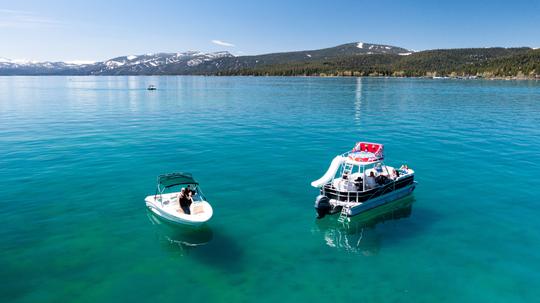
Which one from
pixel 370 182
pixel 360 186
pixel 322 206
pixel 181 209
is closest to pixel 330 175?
pixel 360 186

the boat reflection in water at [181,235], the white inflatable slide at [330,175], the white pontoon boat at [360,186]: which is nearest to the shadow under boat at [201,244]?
the boat reflection in water at [181,235]

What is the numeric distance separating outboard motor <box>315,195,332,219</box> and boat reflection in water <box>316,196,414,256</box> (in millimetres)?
507

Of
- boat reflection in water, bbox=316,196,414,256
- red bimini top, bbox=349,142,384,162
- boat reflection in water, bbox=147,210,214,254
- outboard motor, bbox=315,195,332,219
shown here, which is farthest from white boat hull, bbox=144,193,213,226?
red bimini top, bbox=349,142,384,162

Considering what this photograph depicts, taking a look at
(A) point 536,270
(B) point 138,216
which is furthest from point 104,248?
(A) point 536,270

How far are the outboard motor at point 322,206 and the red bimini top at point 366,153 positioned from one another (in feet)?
13.9

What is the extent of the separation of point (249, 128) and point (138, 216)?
34.1 metres

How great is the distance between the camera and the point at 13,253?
18.7m

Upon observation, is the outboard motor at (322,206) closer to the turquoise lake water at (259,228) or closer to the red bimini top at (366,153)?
the turquoise lake water at (259,228)

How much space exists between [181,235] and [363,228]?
11747 millimetres

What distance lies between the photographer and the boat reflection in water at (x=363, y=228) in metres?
20.2

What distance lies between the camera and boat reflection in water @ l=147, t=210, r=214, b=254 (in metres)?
20.1

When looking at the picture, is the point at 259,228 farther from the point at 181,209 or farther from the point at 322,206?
the point at 181,209

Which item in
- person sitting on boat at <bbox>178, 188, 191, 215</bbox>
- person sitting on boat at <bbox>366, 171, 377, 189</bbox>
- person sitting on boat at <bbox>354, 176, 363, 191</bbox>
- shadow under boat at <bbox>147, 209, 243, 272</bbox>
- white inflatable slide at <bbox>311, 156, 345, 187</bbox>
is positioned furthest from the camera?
white inflatable slide at <bbox>311, 156, 345, 187</bbox>

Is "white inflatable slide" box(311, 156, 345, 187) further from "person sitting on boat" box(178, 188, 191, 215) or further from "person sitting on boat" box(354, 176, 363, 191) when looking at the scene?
"person sitting on boat" box(178, 188, 191, 215)
